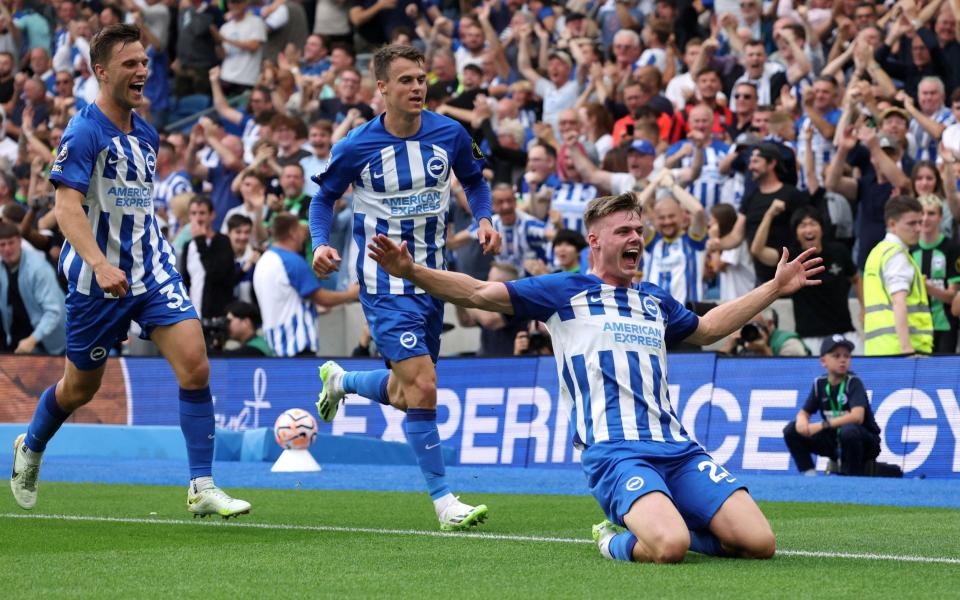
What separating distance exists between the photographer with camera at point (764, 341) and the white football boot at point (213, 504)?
6.68m

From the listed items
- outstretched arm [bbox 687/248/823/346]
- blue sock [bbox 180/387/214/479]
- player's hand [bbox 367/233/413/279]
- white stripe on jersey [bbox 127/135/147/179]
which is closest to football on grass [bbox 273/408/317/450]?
blue sock [bbox 180/387/214/479]

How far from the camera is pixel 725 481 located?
22.8 feet

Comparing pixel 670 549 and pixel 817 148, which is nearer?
pixel 670 549

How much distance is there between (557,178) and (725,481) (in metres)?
9.96

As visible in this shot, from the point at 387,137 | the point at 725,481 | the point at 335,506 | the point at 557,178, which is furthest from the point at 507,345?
the point at 725,481

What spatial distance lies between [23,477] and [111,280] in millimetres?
1883

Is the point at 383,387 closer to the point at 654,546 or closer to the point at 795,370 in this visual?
the point at 654,546

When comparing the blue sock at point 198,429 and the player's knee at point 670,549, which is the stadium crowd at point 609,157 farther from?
the player's knee at point 670,549

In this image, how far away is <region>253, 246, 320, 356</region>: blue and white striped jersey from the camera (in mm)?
15336

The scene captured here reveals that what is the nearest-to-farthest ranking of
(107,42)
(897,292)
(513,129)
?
(107,42) → (897,292) → (513,129)

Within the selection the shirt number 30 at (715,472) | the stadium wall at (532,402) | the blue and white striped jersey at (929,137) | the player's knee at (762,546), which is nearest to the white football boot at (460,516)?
the shirt number 30 at (715,472)

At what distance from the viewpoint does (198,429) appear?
855 centimetres

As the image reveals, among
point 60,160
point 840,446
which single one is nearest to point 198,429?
point 60,160

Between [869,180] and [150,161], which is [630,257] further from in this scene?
[869,180]
